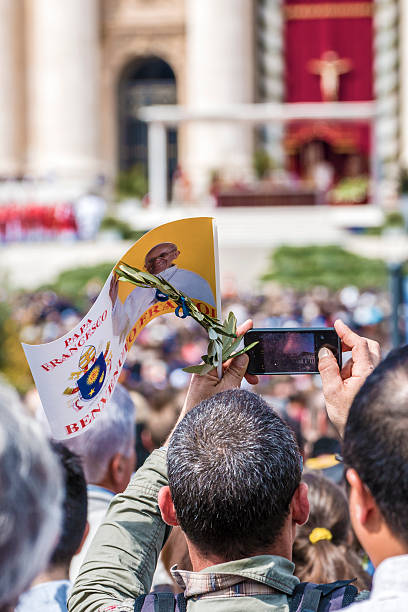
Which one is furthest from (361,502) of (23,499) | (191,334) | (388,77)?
(388,77)

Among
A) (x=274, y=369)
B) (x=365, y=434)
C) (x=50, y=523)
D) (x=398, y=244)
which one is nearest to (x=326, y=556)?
(x=274, y=369)

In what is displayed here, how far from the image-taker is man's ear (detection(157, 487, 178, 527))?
78.6 inches

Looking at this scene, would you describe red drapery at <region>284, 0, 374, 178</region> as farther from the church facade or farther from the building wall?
the building wall

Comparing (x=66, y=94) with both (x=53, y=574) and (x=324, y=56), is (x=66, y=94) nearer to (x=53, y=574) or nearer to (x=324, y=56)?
(x=324, y=56)

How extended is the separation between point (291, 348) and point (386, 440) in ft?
2.31

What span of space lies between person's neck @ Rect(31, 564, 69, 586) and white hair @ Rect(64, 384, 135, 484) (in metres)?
0.50

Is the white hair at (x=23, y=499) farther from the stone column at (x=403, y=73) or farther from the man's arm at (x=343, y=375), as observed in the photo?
the stone column at (x=403, y=73)

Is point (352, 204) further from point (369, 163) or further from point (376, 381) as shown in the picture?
point (376, 381)

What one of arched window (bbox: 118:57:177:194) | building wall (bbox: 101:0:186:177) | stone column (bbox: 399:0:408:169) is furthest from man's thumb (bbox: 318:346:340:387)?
arched window (bbox: 118:57:177:194)

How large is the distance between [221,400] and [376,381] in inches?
18.9

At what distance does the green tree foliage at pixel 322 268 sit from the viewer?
57.2 ft

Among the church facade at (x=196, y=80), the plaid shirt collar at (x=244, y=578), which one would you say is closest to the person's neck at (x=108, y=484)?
the plaid shirt collar at (x=244, y=578)

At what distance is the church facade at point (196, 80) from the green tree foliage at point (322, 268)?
852cm

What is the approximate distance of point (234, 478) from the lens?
185 centimetres
